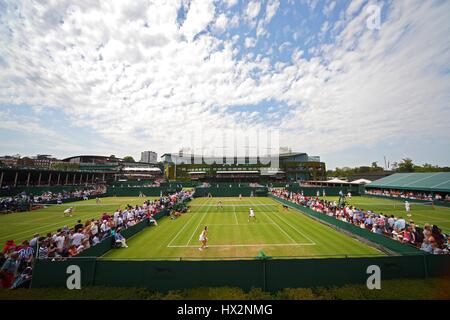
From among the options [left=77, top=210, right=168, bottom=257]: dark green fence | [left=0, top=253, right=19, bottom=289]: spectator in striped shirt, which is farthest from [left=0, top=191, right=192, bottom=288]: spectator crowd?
[left=77, top=210, right=168, bottom=257]: dark green fence

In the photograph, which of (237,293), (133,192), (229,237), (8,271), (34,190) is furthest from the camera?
(133,192)

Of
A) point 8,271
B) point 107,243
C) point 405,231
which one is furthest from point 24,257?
point 405,231

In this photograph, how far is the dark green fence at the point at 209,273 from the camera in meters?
7.57

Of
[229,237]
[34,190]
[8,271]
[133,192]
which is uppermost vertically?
[34,190]

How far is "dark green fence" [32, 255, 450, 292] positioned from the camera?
7570 mm

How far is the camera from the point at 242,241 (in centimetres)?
1480

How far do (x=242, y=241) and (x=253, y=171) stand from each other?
75.5m

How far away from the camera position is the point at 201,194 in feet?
156

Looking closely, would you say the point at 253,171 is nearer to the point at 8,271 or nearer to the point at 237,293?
the point at 237,293

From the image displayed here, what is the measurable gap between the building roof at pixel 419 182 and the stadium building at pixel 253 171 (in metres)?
42.7

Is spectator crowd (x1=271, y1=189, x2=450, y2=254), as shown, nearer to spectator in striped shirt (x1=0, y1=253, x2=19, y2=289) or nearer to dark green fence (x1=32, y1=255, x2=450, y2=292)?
dark green fence (x1=32, y1=255, x2=450, y2=292)

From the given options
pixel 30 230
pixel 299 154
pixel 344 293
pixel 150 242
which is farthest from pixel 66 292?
pixel 299 154

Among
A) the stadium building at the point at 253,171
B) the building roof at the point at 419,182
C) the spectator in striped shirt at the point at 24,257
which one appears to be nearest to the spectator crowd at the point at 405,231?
the spectator in striped shirt at the point at 24,257
